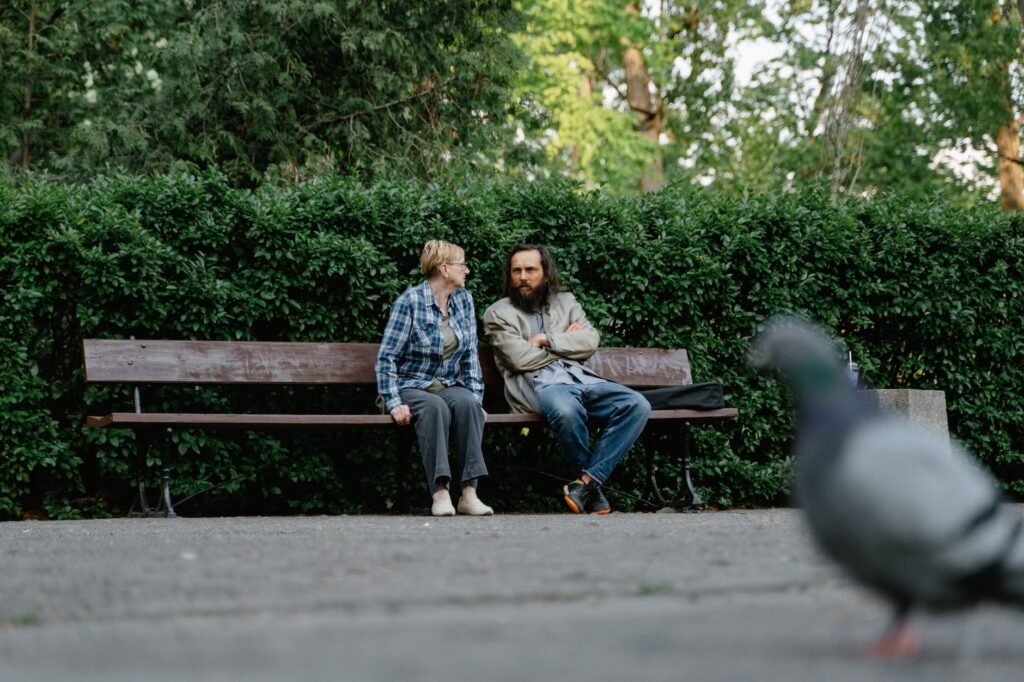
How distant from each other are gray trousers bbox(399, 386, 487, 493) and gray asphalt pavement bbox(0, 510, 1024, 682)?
1989 mm

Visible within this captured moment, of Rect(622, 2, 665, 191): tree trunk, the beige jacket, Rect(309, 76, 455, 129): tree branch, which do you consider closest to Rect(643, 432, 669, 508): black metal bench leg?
the beige jacket

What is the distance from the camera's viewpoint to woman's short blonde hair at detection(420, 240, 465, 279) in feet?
27.3

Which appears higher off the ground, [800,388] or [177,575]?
[800,388]

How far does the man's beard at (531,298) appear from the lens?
28.6 ft

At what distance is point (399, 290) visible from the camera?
29.1ft

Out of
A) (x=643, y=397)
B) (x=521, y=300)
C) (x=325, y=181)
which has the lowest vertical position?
(x=643, y=397)

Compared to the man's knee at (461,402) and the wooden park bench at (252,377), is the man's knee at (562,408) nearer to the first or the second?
the wooden park bench at (252,377)

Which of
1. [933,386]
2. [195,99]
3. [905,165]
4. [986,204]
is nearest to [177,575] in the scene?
[933,386]

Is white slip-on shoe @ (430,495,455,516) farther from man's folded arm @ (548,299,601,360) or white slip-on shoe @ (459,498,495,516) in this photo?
man's folded arm @ (548,299,601,360)

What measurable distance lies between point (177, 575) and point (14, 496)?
161 inches

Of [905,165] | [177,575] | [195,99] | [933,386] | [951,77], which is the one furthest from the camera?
[905,165]

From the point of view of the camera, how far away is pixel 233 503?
8.74m

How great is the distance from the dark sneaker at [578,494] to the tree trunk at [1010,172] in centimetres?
2139

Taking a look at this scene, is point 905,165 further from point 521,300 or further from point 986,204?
point 521,300
